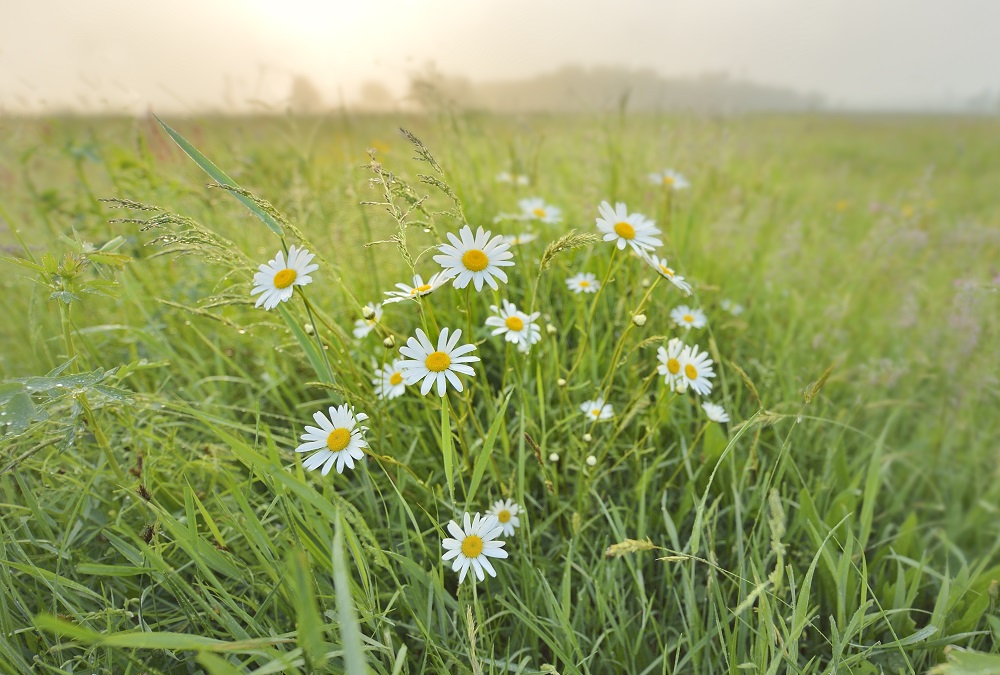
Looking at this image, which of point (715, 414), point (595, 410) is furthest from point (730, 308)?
point (595, 410)

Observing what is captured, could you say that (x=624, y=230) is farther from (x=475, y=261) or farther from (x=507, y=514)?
(x=507, y=514)

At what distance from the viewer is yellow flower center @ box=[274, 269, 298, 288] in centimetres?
91

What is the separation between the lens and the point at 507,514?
106 centimetres

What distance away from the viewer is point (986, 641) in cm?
112

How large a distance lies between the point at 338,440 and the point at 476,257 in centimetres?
39

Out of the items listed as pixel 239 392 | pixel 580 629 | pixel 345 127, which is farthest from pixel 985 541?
pixel 345 127

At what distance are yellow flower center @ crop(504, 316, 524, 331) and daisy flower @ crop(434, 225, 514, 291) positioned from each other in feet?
0.69

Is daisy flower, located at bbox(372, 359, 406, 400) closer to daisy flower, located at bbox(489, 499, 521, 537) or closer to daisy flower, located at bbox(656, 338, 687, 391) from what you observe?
daisy flower, located at bbox(489, 499, 521, 537)

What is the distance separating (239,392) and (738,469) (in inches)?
58.2

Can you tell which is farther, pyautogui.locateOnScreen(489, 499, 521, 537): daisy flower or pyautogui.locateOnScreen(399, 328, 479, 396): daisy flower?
pyautogui.locateOnScreen(489, 499, 521, 537): daisy flower

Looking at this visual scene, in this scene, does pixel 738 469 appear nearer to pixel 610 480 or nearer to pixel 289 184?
pixel 610 480

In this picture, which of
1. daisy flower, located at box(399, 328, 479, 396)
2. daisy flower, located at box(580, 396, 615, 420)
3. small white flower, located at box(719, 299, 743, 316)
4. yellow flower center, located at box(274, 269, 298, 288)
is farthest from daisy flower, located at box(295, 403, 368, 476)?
small white flower, located at box(719, 299, 743, 316)

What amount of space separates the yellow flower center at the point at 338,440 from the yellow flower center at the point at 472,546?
0.26 m

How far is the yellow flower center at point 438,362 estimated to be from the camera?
0.89 m
